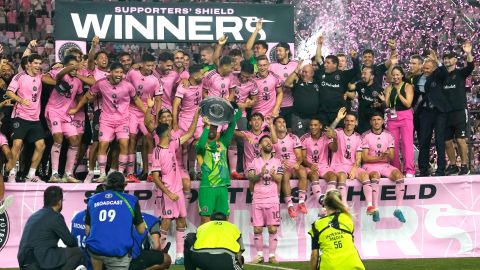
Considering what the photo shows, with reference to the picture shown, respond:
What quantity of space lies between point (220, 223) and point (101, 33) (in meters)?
7.37

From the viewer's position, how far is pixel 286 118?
61.7 feet

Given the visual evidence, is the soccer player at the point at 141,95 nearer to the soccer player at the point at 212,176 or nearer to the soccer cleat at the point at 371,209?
the soccer player at the point at 212,176

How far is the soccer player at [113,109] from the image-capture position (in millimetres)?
17531

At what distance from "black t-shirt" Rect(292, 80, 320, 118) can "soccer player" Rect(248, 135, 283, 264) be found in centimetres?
122

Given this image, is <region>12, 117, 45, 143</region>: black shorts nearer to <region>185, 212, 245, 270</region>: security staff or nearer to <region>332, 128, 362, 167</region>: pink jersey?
<region>332, 128, 362, 167</region>: pink jersey

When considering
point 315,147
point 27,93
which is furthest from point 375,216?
point 27,93

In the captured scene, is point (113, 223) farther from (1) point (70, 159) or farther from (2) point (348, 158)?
(2) point (348, 158)

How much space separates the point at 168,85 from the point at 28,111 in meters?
2.31

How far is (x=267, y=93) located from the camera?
18.2m

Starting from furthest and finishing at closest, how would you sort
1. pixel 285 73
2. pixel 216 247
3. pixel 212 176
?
1. pixel 285 73
2. pixel 212 176
3. pixel 216 247

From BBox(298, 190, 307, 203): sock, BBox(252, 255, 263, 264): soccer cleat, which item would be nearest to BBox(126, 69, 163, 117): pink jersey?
BBox(298, 190, 307, 203): sock

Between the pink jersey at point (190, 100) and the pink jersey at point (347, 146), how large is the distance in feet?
8.02

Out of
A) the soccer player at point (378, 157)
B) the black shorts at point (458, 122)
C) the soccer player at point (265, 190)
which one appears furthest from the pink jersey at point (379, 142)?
the soccer player at point (265, 190)

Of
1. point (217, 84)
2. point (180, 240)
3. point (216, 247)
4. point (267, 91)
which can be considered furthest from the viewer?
point (267, 91)
